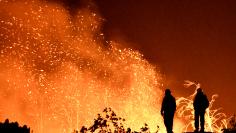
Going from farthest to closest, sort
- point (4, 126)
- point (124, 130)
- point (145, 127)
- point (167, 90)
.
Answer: point (124, 130)
point (145, 127)
point (4, 126)
point (167, 90)

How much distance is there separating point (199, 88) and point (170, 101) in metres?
1.34

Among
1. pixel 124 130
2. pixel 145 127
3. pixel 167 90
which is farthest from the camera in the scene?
pixel 124 130

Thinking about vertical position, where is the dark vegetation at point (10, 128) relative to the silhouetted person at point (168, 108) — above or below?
A: above

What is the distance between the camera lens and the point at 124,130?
113ft

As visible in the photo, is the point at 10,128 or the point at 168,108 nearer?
the point at 168,108

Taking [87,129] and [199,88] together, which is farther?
[87,129]

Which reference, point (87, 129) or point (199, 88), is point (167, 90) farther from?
point (87, 129)

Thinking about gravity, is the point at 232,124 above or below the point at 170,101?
above

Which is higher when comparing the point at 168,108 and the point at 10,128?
the point at 10,128

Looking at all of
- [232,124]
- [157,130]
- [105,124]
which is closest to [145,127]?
[157,130]

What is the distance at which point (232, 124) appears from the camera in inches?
1369

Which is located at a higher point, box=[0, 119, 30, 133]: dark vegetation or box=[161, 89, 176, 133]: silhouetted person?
box=[0, 119, 30, 133]: dark vegetation

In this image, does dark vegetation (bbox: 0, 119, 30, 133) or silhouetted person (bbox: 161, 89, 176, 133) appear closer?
silhouetted person (bbox: 161, 89, 176, 133)

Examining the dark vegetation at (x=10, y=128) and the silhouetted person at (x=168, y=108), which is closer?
the silhouetted person at (x=168, y=108)
